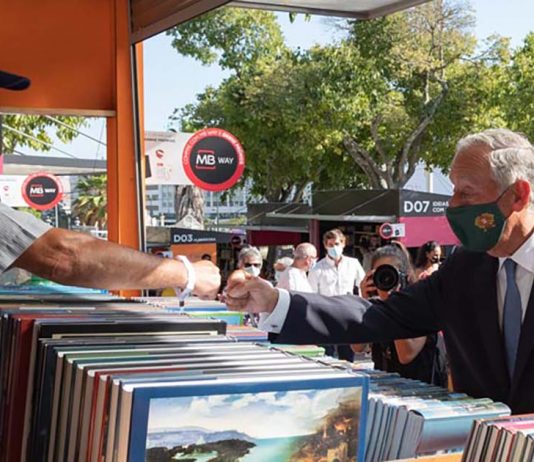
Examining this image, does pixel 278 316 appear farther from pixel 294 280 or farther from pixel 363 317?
pixel 294 280

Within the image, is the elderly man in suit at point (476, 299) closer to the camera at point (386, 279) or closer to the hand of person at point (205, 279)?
the hand of person at point (205, 279)

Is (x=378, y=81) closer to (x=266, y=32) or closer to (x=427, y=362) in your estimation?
(x=266, y=32)

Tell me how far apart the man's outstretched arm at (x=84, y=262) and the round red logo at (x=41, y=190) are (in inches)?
587

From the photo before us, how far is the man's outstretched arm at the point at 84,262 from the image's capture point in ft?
4.71

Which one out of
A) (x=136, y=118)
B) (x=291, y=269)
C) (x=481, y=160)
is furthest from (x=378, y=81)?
(x=481, y=160)

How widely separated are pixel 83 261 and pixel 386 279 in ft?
5.93

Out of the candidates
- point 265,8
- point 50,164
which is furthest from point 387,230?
point 265,8

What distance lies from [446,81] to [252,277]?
68.8 feet

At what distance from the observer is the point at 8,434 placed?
4.95 ft

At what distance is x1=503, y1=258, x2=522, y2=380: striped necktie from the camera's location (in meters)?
1.96

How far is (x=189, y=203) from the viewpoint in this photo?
20875mm

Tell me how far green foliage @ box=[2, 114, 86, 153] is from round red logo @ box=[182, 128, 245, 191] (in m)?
3.40

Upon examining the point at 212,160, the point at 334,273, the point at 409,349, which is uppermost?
the point at 212,160

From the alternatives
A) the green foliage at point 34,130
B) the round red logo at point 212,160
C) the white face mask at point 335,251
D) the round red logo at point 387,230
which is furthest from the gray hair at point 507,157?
the round red logo at point 387,230
